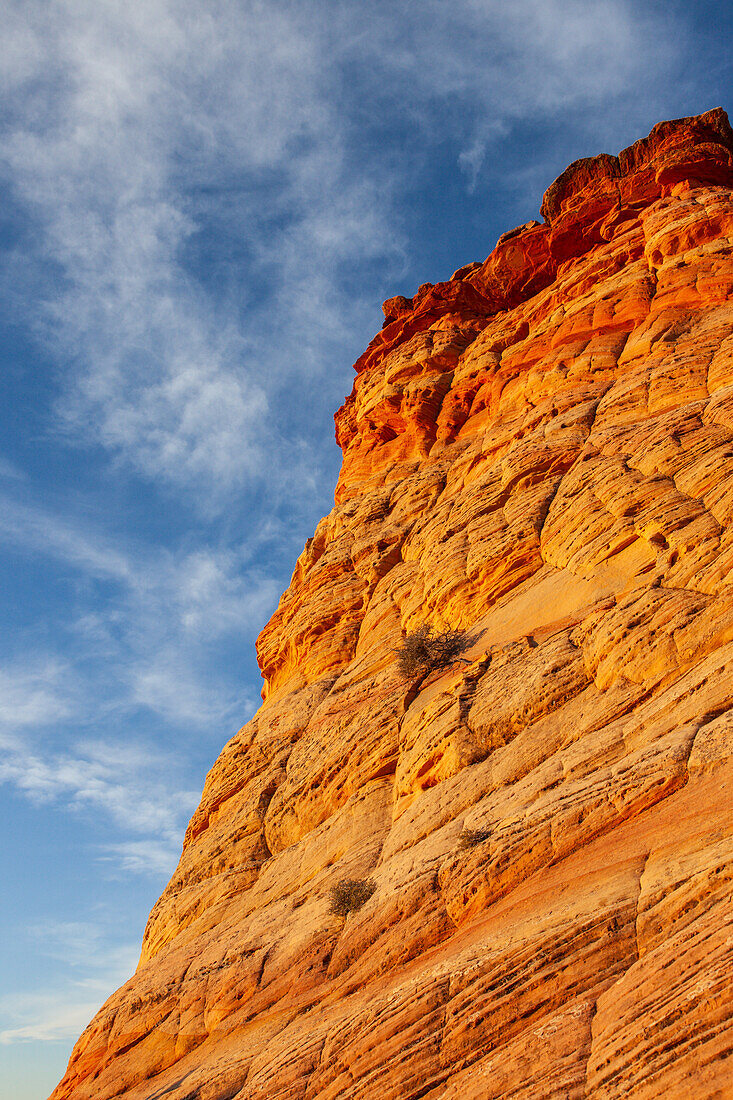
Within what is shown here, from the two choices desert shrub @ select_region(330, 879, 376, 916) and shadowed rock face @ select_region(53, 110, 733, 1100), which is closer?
shadowed rock face @ select_region(53, 110, 733, 1100)

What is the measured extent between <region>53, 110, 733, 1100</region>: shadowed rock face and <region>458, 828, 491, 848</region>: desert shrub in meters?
0.23

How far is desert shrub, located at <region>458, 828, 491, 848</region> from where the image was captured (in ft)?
42.5

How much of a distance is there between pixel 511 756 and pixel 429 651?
5.60 meters

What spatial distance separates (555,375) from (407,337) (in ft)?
46.7

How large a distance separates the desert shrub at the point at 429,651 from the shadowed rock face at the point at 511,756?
40cm

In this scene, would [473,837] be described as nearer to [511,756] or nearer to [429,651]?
[511,756]

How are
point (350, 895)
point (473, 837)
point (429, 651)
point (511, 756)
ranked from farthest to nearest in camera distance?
1. point (429, 651)
2. point (350, 895)
3. point (511, 756)
4. point (473, 837)

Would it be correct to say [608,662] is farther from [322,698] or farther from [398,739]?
[322,698]

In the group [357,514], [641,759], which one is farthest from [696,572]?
[357,514]

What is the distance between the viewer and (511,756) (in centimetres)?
1481

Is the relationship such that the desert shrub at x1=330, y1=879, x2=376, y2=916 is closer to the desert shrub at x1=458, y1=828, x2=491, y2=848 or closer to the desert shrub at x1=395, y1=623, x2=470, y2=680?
the desert shrub at x1=458, y1=828, x2=491, y2=848

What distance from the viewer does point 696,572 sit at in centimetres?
1431

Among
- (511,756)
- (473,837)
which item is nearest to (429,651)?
(511,756)

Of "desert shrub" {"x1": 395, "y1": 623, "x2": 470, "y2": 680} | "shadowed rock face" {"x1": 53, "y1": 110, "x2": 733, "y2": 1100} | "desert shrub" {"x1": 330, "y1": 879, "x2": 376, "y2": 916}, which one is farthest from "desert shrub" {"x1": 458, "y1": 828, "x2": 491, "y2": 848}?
"desert shrub" {"x1": 395, "y1": 623, "x2": 470, "y2": 680}
